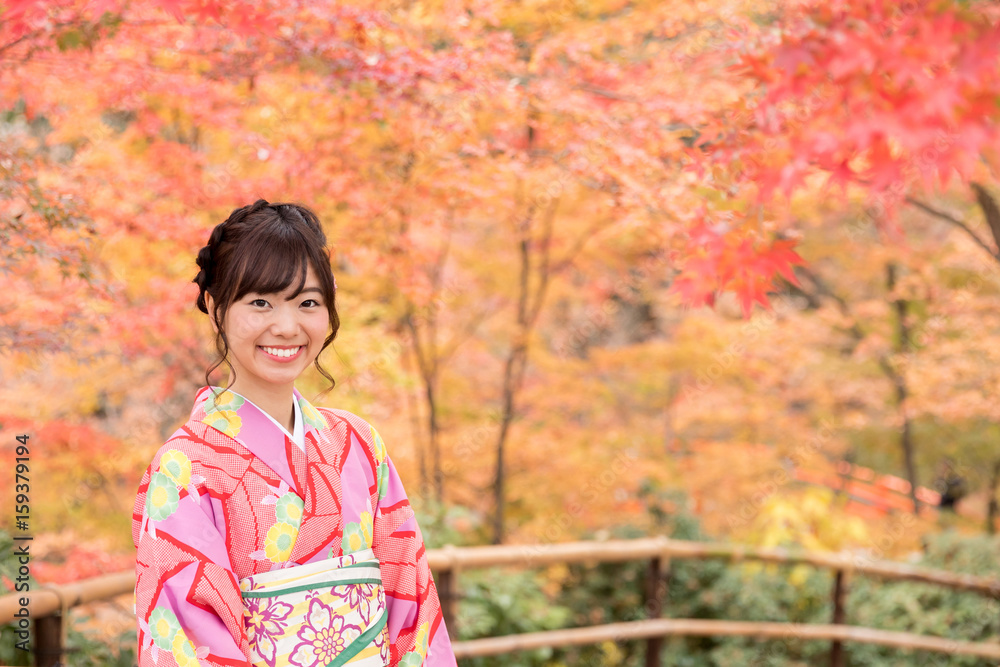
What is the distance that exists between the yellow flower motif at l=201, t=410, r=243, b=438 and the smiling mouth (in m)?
0.14

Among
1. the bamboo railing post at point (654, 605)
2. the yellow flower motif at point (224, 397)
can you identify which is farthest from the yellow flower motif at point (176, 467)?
the bamboo railing post at point (654, 605)

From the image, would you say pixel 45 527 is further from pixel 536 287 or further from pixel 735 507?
pixel 735 507

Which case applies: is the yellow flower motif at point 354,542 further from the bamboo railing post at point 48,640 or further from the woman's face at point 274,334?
the bamboo railing post at point 48,640

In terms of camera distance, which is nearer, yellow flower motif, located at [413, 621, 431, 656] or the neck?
the neck

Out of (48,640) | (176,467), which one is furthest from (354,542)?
(48,640)

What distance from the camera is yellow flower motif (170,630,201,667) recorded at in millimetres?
1323

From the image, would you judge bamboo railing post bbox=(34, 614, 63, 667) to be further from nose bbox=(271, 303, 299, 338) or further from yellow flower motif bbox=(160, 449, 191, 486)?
nose bbox=(271, 303, 299, 338)

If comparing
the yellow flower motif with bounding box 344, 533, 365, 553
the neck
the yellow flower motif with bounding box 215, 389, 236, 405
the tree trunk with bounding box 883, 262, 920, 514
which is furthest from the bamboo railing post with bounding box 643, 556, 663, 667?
the tree trunk with bounding box 883, 262, 920, 514

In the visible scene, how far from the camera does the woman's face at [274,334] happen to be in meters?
1.44

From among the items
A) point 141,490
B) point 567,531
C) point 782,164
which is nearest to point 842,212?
point 567,531

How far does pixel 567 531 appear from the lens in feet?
20.4

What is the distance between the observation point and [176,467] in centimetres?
139

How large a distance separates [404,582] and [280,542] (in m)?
0.32

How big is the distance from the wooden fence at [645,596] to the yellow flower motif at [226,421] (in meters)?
1.00
